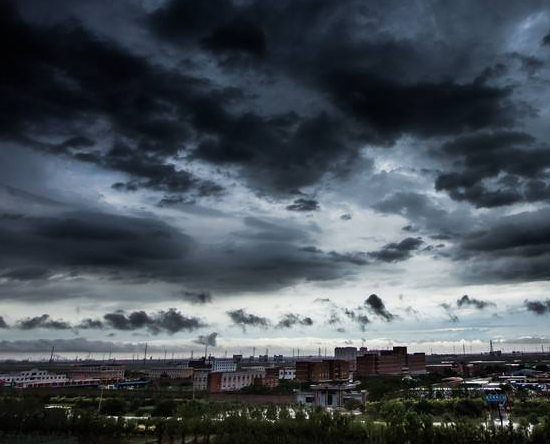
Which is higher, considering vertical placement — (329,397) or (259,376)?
(259,376)

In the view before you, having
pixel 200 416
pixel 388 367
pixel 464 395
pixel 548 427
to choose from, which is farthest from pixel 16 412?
pixel 388 367

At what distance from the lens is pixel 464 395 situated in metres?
78.3

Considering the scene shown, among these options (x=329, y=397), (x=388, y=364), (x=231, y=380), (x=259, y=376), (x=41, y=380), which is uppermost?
(x=388, y=364)

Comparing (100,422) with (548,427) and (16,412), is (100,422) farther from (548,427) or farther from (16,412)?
(548,427)

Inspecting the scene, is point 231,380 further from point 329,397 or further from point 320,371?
point 329,397

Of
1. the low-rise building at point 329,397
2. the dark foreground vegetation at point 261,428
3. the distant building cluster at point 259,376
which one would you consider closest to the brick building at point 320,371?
the distant building cluster at point 259,376

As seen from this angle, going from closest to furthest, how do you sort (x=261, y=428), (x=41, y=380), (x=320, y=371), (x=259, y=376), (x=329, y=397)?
(x=261, y=428) → (x=329, y=397) → (x=259, y=376) → (x=320, y=371) → (x=41, y=380)

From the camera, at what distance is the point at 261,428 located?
46906 millimetres

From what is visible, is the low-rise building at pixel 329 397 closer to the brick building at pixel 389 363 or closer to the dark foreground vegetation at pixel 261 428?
the dark foreground vegetation at pixel 261 428

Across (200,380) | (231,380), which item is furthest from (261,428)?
(200,380)

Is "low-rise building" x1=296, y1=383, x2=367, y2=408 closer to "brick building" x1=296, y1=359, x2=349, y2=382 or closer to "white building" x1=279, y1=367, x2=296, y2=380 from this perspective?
"brick building" x1=296, y1=359, x2=349, y2=382

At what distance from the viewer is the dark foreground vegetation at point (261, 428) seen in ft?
135

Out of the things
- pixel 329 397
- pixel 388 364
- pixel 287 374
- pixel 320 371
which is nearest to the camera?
pixel 329 397

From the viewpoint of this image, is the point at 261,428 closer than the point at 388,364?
Yes
